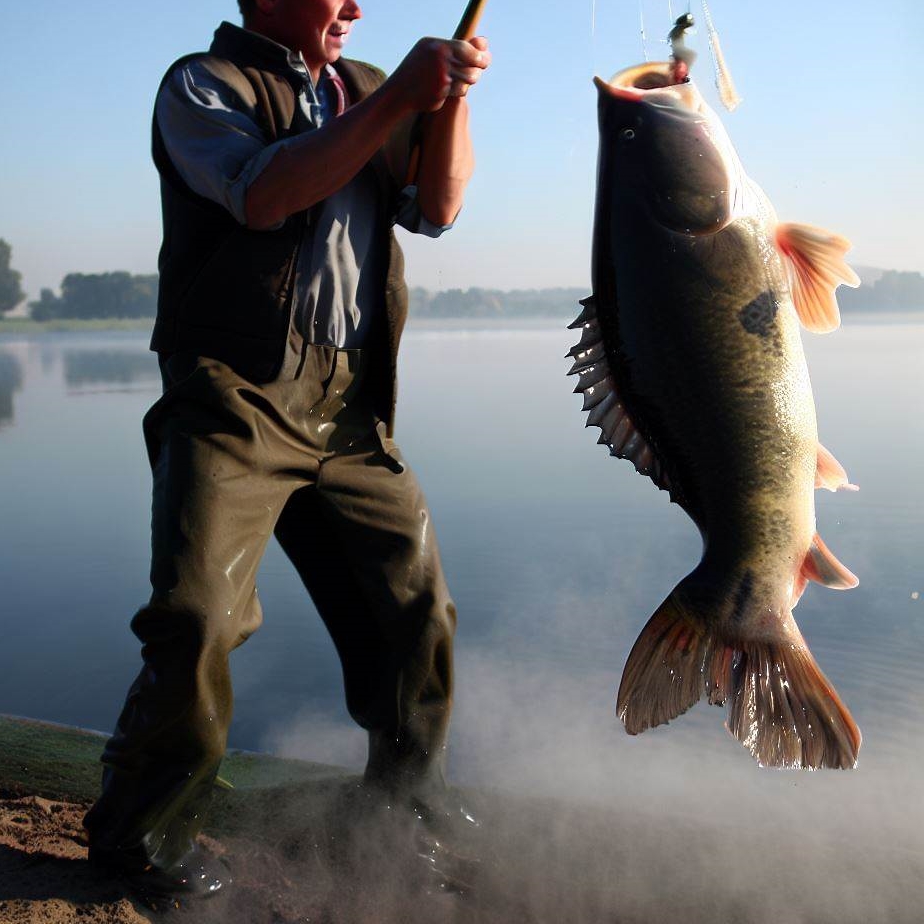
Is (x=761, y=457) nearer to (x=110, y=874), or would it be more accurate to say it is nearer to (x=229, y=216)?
(x=229, y=216)

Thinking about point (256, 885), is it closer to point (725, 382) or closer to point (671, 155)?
point (725, 382)

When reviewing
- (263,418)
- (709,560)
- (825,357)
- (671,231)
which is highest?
(671,231)

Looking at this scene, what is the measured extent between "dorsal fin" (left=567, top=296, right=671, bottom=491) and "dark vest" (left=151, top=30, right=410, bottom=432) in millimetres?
946

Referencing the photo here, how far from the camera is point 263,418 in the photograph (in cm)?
324

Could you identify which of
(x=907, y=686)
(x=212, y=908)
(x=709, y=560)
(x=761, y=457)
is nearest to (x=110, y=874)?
(x=212, y=908)

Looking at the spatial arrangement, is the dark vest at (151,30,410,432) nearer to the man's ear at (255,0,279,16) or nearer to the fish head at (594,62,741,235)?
the man's ear at (255,0,279,16)

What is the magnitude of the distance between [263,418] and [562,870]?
160cm

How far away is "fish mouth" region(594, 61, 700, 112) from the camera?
2.53 m

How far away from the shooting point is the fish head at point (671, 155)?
8.17ft

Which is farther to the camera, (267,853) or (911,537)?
(911,537)

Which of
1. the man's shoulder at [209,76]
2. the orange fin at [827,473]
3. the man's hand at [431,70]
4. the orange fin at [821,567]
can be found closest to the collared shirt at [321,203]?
the man's shoulder at [209,76]

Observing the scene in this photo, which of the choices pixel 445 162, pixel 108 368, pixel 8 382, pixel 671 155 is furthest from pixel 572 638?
pixel 108 368

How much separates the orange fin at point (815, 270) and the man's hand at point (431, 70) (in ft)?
2.94

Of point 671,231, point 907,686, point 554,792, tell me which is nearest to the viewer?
point 671,231
